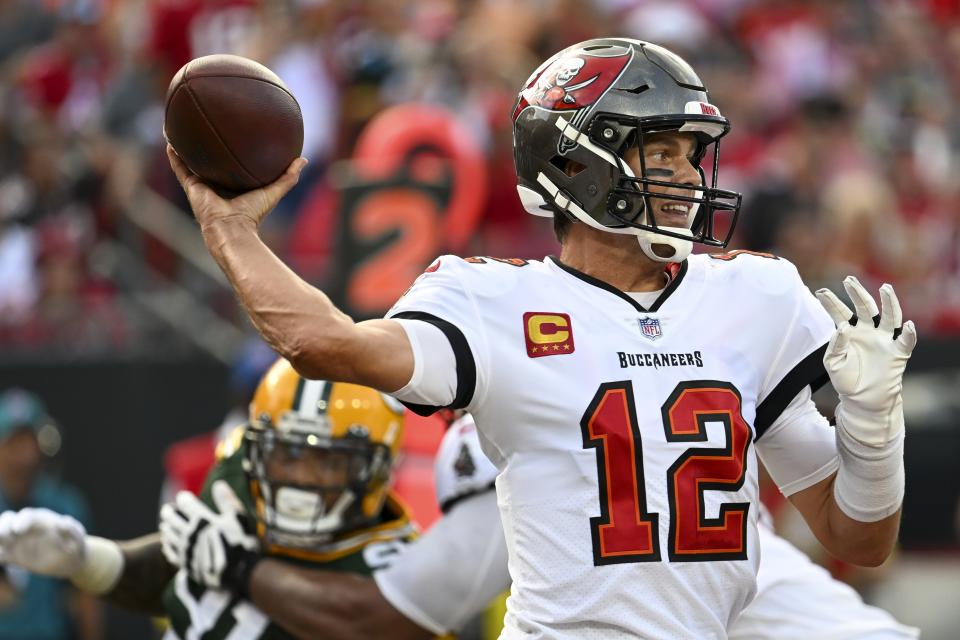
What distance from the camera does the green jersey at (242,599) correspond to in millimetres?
4152

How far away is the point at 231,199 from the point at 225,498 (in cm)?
150

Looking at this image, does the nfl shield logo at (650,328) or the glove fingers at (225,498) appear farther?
the glove fingers at (225,498)

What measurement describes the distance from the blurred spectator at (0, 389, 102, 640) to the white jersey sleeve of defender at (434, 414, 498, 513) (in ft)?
12.4

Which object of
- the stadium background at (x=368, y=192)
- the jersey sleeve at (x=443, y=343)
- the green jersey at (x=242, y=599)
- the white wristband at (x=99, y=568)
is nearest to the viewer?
the jersey sleeve at (x=443, y=343)

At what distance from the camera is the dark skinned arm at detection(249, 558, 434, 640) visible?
159 inches

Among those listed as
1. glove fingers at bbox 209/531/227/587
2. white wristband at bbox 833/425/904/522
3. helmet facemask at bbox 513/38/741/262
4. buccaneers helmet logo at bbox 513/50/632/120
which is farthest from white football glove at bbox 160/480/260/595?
white wristband at bbox 833/425/904/522

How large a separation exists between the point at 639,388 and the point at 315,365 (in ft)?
2.09

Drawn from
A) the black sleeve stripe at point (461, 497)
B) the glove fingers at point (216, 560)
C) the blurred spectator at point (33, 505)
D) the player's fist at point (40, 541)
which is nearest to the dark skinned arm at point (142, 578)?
the player's fist at point (40, 541)

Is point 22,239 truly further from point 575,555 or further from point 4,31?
point 575,555

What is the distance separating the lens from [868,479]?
319cm

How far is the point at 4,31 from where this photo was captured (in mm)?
11109

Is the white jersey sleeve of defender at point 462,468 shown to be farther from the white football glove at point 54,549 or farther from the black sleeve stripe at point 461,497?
the white football glove at point 54,549

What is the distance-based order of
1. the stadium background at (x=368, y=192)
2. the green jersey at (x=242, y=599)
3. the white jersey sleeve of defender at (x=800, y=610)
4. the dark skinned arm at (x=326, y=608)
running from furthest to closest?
the stadium background at (x=368, y=192) < the green jersey at (x=242, y=599) < the dark skinned arm at (x=326, y=608) < the white jersey sleeve of defender at (x=800, y=610)

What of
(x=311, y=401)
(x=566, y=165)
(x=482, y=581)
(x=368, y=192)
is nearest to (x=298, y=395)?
(x=311, y=401)
